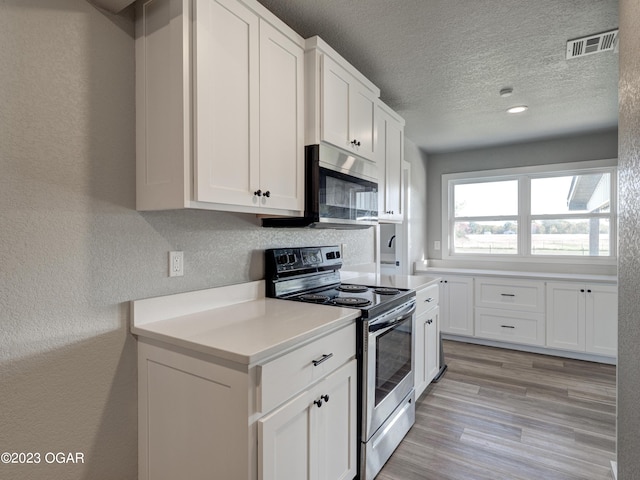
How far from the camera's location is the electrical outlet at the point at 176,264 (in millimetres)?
1573

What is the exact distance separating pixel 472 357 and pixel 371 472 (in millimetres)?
2292

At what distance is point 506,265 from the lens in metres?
4.34

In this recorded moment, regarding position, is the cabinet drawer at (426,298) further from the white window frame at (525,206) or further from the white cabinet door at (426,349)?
the white window frame at (525,206)

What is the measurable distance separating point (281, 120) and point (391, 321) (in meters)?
1.21

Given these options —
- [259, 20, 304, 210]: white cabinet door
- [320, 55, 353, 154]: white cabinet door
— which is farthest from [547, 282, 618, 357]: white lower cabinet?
[259, 20, 304, 210]: white cabinet door

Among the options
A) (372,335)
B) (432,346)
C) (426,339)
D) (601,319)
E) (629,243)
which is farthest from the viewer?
(601,319)

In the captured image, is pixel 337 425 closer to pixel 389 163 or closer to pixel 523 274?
pixel 389 163

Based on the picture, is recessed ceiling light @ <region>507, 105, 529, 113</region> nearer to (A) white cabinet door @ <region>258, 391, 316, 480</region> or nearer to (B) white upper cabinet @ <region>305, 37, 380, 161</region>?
(B) white upper cabinet @ <region>305, 37, 380, 161</region>

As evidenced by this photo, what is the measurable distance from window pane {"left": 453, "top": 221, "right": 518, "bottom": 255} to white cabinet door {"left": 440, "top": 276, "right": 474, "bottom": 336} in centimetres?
70

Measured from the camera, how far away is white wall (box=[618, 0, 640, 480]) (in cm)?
112

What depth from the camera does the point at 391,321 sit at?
6.34 ft

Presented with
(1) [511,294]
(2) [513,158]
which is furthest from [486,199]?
(1) [511,294]

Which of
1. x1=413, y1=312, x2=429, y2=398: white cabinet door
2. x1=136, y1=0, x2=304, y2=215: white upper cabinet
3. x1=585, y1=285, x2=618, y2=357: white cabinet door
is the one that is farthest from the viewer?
x1=585, y1=285, x2=618, y2=357: white cabinet door

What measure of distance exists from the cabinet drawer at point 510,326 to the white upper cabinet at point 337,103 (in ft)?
8.49
